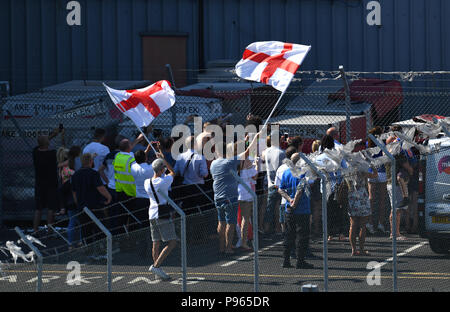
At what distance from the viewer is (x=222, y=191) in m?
11.0

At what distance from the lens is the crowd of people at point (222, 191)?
8703 millimetres

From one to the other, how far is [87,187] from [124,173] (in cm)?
57

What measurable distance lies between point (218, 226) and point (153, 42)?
50.8ft

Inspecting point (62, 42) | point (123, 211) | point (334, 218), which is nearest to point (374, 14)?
point (62, 42)

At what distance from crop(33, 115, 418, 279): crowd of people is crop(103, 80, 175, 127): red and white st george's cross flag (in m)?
0.48

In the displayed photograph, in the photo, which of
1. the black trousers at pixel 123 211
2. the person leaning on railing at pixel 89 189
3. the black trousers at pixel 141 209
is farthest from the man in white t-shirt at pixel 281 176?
the person leaning on railing at pixel 89 189

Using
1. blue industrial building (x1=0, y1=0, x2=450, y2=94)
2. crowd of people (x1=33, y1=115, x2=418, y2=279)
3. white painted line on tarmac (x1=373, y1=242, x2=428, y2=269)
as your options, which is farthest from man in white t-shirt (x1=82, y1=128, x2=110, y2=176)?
blue industrial building (x1=0, y1=0, x2=450, y2=94)

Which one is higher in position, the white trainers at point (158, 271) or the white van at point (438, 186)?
the white van at point (438, 186)

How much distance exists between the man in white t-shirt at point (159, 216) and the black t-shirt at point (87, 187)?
93cm

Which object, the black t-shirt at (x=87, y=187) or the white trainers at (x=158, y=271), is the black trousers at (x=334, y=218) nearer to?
the white trainers at (x=158, y=271)

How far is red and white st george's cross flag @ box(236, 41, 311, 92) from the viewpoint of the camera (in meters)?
10.9

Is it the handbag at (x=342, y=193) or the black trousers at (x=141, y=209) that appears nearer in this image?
the handbag at (x=342, y=193)

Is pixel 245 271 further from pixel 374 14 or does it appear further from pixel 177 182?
pixel 374 14

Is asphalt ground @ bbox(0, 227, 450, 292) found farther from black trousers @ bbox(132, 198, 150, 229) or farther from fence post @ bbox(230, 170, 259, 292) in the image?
black trousers @ bbox(132, 198, 150, 229)
